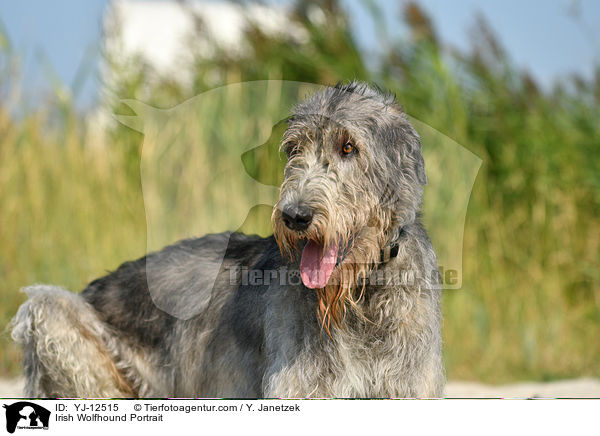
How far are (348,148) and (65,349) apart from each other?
2.83m

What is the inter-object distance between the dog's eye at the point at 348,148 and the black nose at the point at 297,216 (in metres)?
0.55

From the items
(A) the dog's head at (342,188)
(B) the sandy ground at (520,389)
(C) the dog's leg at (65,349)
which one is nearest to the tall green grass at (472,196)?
(B) the sandy ground at (520,389)

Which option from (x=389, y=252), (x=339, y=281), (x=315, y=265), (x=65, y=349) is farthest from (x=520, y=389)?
(x=65, y=349)

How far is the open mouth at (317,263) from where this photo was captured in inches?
166

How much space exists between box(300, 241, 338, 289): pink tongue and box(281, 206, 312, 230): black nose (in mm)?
Answer: 230

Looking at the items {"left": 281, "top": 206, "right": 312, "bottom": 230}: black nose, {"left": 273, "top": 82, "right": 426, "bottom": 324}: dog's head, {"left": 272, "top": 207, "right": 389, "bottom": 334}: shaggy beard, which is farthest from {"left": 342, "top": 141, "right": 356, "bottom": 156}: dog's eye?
{"left": 281, "top": 206, "right": 312, "bottom": 230}: black nose

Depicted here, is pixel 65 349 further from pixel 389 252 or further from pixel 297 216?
pixel 389 252

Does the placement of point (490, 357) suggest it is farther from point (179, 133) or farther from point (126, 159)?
point (126, 159)

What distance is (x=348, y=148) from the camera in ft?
14.3

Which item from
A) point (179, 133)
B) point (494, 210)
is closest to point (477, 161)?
point (494, 210)

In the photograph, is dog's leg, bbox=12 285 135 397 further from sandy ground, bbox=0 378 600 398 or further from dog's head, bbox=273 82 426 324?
dog's head, bbox=273 82 426 324

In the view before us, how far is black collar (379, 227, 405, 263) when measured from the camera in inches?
175

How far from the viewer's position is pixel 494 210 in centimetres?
1058
